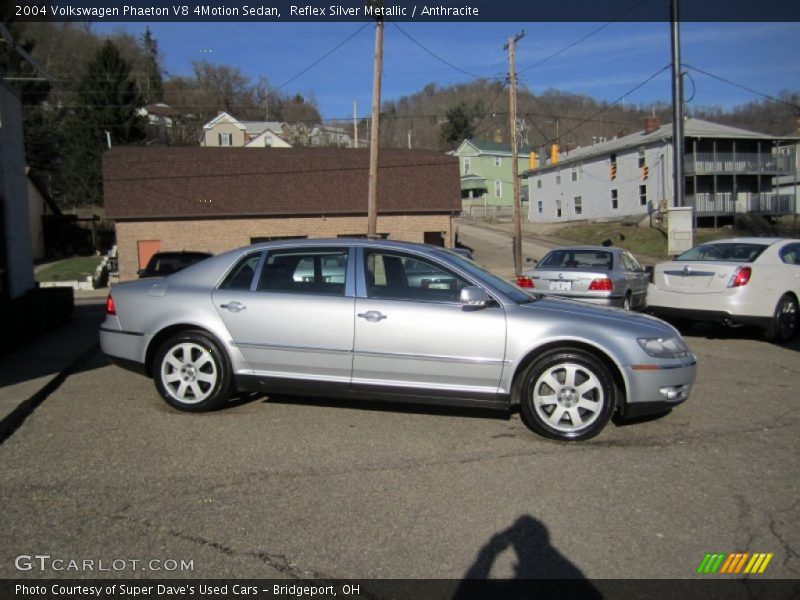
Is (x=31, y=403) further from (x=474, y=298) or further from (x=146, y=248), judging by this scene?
(x=146, y=248)

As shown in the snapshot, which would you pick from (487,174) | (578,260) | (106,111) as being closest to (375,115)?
(578,260)

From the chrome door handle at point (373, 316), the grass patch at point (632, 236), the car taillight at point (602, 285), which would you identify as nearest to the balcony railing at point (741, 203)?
the grass patch at point (632, 236)

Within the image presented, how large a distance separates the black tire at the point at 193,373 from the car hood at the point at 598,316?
271 centimetres

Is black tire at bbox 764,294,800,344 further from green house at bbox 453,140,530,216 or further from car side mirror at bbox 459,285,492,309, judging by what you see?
green house at bbox 453,140,530,216

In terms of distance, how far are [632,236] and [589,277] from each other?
28.5 metres

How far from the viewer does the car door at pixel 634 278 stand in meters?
12.6

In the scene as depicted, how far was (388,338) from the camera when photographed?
5.49m

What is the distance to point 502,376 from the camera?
536 cm

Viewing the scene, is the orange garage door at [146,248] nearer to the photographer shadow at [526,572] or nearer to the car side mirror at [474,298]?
the car side mirror at [474,298]

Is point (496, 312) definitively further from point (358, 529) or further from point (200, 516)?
point (200, 516)

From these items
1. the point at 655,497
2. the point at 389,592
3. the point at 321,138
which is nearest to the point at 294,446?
the point at 389,592

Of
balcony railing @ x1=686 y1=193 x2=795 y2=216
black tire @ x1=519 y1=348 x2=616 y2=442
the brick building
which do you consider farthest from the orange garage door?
balcony railing @ x1=686 y1=193 x2=795 y2=216

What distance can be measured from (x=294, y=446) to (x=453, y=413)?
1622 millimetres

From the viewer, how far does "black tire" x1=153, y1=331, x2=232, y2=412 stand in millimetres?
5848
